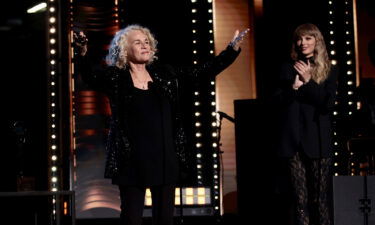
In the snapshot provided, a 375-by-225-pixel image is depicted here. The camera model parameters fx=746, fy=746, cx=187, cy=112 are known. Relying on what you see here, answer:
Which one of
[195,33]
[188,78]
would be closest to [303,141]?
[188,78]

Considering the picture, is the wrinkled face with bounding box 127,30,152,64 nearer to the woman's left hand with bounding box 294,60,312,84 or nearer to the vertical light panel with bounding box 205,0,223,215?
the woman's left hand with bounding box 294,60,312,84

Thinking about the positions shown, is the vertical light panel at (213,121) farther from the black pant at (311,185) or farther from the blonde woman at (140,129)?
the blonde woman at (140,129)

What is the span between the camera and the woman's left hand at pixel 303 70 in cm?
558

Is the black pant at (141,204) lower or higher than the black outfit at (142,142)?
lower

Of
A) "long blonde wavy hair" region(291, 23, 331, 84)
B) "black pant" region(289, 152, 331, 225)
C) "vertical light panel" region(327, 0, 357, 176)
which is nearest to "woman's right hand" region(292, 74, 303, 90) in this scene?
"long blonde wavy hair" region(291, 23, 331, 84)

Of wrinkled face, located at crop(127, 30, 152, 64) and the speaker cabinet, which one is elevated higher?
wrinkled face, located at crop(127, 30, 152, 64)

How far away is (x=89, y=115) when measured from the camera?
25.8 feet

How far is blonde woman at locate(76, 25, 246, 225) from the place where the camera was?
447 cm

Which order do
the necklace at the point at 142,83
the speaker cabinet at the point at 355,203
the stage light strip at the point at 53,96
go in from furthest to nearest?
the stage light strip at the point at 53,96, the speaker cabinet at the point at 355,203, the necklace at the point at 142,83

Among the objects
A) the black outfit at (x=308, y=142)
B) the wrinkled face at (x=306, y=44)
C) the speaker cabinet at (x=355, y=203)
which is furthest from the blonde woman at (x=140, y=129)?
the speaker cabinet at (x=355, y=203)

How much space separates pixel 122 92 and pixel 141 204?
0.69 metres

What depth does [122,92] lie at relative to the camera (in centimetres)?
458

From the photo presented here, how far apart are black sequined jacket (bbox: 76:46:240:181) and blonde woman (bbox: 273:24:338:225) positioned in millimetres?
986

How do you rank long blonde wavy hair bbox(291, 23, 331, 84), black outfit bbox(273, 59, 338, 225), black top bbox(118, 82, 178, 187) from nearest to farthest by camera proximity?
black top bbox(118, 82, 178, 187) → black outfit bbox(273, 59, 338, 225) → long blonde wavy hair bbox(291, 23, 331, 84)
